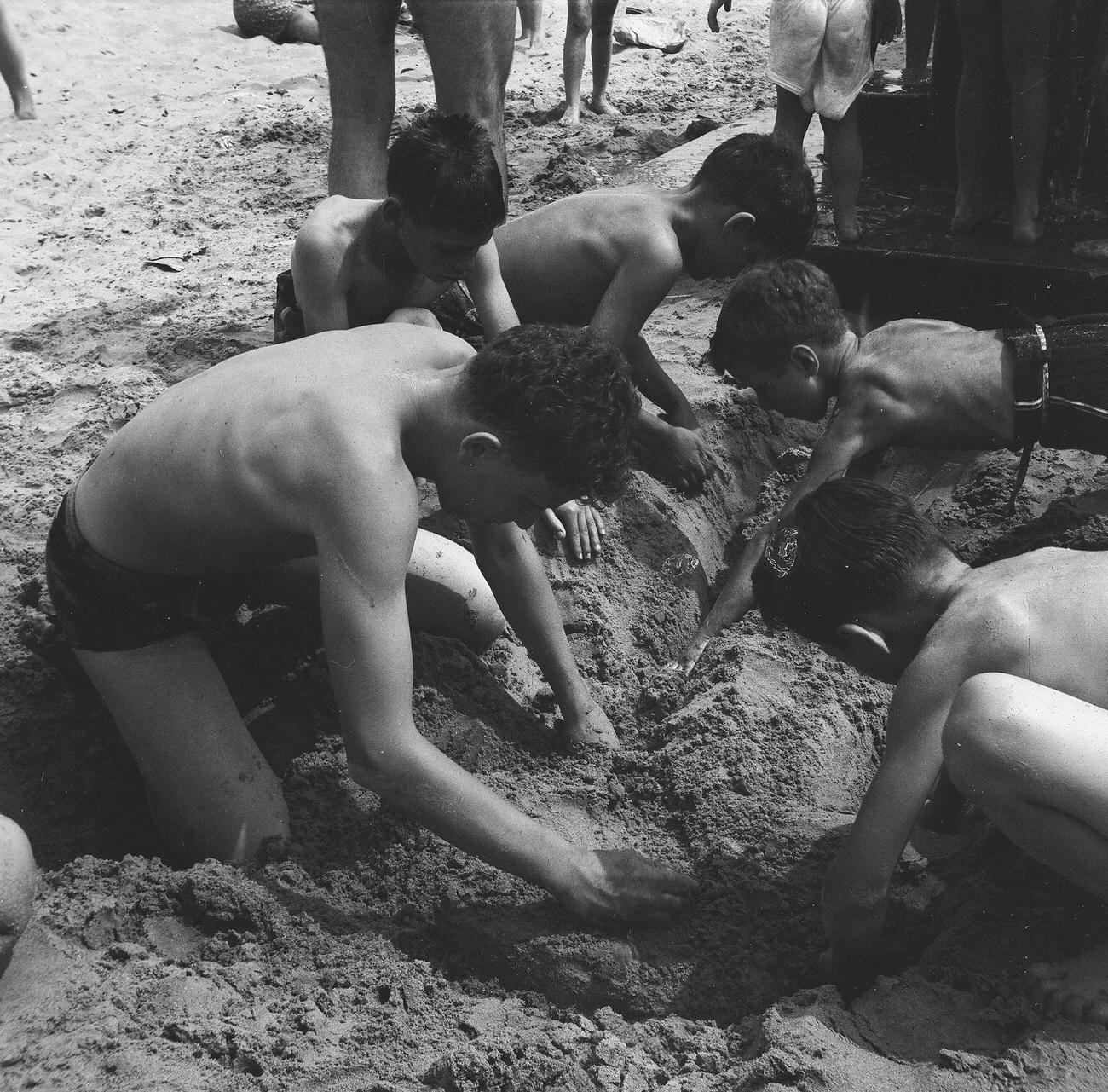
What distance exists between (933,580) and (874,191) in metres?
3.79

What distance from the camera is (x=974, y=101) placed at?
456cm

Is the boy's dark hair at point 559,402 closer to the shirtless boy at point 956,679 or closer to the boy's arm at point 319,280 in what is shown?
the shirtless boy at point 956,679

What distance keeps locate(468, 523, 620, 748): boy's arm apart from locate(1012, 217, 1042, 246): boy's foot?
9.47 ft

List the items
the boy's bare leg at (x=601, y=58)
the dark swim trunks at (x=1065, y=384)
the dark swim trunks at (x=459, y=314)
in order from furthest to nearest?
1. the boy's bare leg at (x=601, y=58)
2. the dark swim trunks at (x=459, y=314)
3. the dark swim trunks at (x=1065, y=384)

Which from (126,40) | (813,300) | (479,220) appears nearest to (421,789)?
(479,220)

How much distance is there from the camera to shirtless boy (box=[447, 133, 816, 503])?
10.9ft

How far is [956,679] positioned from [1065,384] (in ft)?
5.12

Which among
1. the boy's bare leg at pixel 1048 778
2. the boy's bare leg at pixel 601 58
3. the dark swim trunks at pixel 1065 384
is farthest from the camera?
the boy's bare leg at pixel 601 58

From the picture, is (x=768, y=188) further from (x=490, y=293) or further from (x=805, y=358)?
(x=490, y=293)

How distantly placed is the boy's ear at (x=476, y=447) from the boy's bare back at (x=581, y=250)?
154 cm

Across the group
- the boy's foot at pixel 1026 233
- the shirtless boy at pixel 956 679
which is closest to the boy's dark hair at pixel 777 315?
the shirtless boy at pixel 956 679

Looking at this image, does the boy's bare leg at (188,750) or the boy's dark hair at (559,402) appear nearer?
the boy's dark hair at (559,402)

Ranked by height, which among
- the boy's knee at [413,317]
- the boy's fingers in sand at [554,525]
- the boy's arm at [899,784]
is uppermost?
the boy's knee at [413,317]

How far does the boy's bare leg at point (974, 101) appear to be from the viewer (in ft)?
14.6
